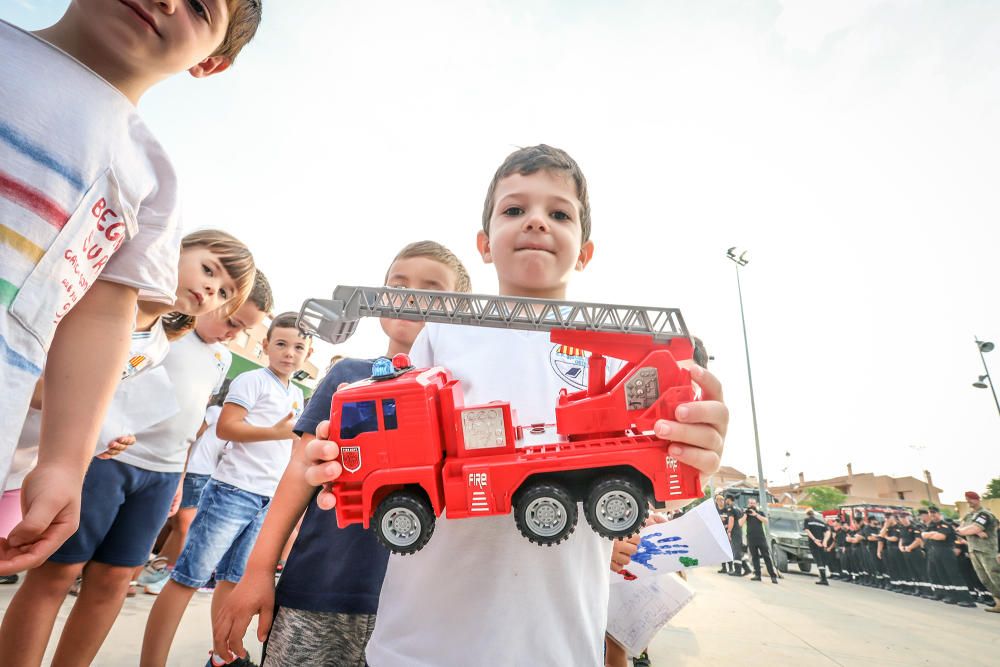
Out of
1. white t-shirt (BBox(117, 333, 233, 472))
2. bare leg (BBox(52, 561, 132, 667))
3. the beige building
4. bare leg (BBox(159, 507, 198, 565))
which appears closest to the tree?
the beige building

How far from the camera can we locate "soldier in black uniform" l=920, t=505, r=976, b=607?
12.2 m

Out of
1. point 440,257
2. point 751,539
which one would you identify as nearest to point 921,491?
point 751,539

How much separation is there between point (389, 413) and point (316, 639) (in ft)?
4.06

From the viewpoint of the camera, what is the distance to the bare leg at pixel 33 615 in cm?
213

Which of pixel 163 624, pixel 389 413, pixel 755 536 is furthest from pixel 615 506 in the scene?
pixel 755 536

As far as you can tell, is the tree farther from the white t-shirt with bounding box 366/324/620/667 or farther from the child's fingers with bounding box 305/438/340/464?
the child's fingers with bounding box 305/438/340/464

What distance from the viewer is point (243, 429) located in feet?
14.3

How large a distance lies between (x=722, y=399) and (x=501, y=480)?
79 centimetres

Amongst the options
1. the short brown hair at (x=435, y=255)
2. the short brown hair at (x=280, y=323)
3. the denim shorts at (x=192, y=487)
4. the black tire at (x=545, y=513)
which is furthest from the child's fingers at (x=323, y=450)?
the denim shorts at (x=192, y=487)

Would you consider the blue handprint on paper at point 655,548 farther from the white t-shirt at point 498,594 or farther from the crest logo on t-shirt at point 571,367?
the crest logo on t-shirt at point 571,367

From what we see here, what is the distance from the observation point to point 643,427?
4.89 feet

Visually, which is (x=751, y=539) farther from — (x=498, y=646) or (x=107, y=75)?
(x=107, y=75)

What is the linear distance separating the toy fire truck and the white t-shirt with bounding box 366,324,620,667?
43 cm

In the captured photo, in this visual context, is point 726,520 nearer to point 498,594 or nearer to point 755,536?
point 755,536
